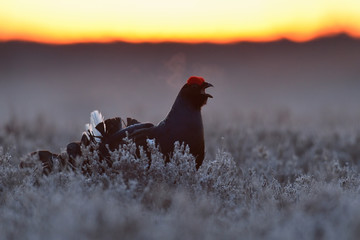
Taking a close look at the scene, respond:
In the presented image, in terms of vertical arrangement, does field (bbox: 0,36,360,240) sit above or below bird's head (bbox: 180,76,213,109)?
below

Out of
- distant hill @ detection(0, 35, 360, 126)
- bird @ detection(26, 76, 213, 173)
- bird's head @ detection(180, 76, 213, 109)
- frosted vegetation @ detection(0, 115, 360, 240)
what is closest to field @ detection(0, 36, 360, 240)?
frosted vegetation @ detection(0, 115, 360, 240)

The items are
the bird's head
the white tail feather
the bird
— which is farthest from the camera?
the white tail feather

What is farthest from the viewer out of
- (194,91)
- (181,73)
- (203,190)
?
(181,73)

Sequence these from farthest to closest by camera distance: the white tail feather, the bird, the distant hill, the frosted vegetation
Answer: the distant hill < the white tail feather < the bird < the frosted vegetation

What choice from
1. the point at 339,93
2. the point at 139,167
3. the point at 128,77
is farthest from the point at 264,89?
the point at 139,167

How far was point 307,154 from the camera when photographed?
9.45m

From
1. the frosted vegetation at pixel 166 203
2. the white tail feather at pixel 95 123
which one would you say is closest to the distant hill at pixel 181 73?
the white tail feather at pixel 95 123

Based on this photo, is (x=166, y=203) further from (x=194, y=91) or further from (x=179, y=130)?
(x=194, y=91)

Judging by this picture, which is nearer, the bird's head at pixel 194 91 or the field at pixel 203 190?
the field at pixel 203 190

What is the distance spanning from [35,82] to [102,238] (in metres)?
33.6

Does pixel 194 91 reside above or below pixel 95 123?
above

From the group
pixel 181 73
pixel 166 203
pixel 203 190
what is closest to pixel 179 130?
pixel 203 190

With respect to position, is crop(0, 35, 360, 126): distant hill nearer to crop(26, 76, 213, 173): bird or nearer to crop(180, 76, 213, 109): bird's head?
crop(26, 76, 213, 173): bird

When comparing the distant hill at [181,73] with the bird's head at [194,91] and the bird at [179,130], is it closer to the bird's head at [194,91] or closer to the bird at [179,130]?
the bird at [179,130]
